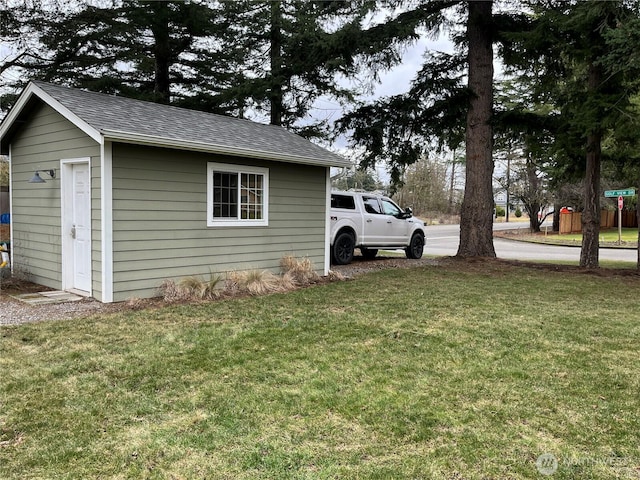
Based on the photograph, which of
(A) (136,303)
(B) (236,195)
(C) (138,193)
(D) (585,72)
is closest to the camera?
(A) (136,303)

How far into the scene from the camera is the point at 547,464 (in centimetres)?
263

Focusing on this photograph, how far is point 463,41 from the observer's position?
503 inches

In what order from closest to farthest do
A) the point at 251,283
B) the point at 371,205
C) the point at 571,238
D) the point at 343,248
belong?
the point at 251,283 → the point at 343,248 → the point at 371,205 → the point at 571,238

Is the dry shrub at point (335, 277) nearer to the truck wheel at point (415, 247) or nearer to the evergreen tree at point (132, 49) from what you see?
the truck wheel at point (415, 247)

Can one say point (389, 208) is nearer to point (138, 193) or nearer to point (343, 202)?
point (343, 202)

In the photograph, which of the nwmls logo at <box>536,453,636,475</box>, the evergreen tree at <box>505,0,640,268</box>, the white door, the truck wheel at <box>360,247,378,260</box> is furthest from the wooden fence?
the nwmls logo at <box>536,453,636,475</box>

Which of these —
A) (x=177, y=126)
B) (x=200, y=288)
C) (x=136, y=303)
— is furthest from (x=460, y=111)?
(x=136, y=303)

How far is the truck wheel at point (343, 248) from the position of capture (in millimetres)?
11680

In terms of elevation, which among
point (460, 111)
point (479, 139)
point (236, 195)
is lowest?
point (236, 195)

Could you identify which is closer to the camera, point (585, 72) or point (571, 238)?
point (585, 72)

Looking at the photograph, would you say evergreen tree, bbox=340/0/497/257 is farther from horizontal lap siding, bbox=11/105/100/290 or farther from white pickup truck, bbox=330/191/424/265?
horizontal lap siding, bbox=11/105/100/290

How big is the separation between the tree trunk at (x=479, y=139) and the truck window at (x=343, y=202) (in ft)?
9.79

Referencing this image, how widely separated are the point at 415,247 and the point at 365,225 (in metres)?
2.53

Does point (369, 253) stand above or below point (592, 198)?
below
